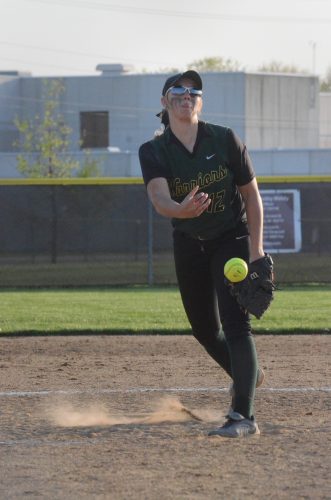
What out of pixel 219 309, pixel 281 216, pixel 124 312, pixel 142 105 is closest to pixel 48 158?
pixel 142 105

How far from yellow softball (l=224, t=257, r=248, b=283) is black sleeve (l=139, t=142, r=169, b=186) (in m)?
0.56

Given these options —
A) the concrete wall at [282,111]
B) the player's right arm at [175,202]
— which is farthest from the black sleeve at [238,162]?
the concrete wall at [282,111]

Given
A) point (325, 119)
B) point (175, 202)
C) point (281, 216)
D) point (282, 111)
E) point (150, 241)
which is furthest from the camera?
point (325, 119)

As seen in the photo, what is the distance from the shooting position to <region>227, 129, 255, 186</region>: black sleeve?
528cm

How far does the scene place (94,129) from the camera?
152 feet

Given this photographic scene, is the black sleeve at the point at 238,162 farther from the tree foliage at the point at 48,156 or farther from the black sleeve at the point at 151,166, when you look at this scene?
the tree foliage at the point at 48,156

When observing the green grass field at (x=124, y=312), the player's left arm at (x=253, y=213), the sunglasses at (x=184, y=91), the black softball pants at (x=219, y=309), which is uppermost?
the sunglasses at (x=184, y=91)

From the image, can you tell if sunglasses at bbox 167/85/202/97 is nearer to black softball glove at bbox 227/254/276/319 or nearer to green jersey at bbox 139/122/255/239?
green jersey at bbox 139/122/255/239

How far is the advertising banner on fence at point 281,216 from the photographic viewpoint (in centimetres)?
1756

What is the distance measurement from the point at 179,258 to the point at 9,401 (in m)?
1.71

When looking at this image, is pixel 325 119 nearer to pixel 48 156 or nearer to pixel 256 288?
pixel 48 156

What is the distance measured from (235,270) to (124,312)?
7419mm

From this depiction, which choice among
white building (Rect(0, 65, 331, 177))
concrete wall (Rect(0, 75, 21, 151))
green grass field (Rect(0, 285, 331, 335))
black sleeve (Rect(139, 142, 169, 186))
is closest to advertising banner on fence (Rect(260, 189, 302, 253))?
green grass field (Rect(0, 285, 331, 335))

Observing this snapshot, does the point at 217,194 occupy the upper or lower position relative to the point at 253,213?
upper
